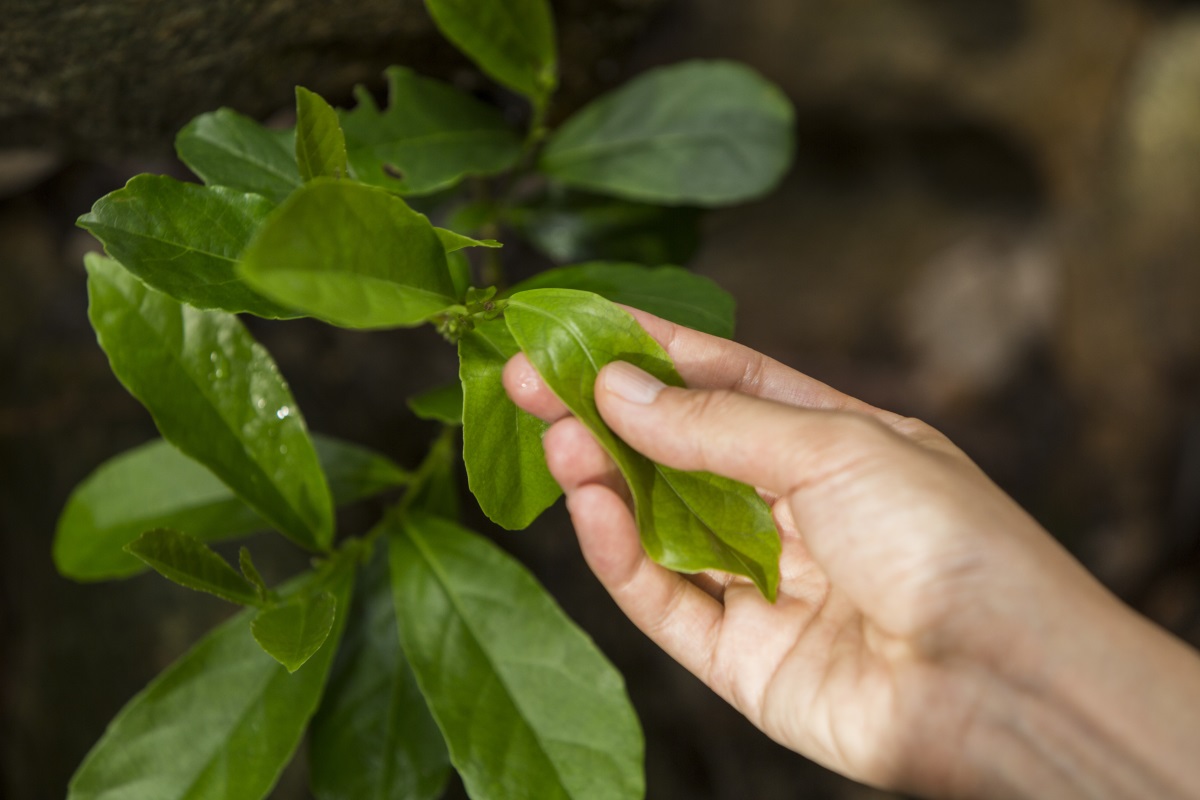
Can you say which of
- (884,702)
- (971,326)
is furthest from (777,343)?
(884,702)

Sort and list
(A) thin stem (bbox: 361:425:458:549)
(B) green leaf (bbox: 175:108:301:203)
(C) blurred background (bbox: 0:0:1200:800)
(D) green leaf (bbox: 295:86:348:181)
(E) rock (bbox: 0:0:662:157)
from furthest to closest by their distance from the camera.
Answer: (C) blurred background (bbox: 0:0:1200:800), (A) thin stem (bbox: 361:425:458:549), (E) rock (bbox: 0:0:662:157), (B) green leaf (bbox: 175:108:301:203), (D) green leaf (bbox: 295:86:348:181)

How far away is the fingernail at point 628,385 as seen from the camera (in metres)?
0.84

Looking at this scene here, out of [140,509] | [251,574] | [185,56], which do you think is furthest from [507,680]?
[185,56]

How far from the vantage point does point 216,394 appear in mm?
1090

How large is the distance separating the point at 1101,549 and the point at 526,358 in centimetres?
226

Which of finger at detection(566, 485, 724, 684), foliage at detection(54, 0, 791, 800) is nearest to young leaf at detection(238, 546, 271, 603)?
foliage at detection(54, 0, 791, 800)

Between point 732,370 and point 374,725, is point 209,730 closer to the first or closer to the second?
point 374,725

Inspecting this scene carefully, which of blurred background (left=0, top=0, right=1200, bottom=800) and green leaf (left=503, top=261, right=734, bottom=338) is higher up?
green leaf (left=503, top=261, right=734, bottom=338)

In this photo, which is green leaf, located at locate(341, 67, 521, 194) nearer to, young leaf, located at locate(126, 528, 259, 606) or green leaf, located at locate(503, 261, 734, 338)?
green leaf, located at locate(503, 261, 734, 338)

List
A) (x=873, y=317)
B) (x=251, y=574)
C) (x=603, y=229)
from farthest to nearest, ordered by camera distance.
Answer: (x=873, y=317), (x=603, y=229), (x=251, y=574)

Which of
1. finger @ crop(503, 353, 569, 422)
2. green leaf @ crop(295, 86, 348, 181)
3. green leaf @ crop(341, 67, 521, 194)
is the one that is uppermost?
green leaf @ crop(295, 86, 348, 181)

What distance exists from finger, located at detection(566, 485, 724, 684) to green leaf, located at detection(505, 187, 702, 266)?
0.71m

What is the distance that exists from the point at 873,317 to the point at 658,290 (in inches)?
63.1

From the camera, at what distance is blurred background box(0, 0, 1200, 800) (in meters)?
1.80
